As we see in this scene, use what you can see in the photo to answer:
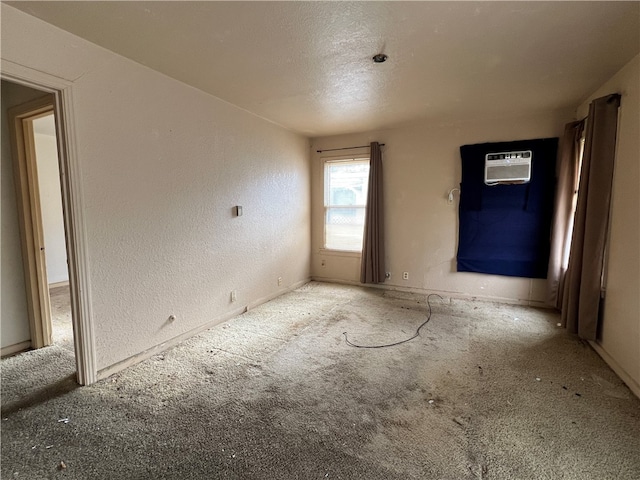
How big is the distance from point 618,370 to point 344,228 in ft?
11.5

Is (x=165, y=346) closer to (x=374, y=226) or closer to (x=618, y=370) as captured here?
(x=374, y=226)

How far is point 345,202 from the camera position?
4.98 metres

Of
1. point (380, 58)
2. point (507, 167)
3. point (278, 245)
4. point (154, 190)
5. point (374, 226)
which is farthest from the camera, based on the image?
point (374, 226)

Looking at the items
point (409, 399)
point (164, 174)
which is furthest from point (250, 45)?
point (409, 399)

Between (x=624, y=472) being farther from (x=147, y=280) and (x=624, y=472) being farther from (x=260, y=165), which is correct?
(x=260, y=165)

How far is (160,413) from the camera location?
1907 mm

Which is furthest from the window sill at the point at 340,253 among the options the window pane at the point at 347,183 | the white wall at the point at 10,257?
the white wall at the point at 10,257

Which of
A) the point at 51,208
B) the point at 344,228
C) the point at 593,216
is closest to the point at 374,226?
the point at 344,228

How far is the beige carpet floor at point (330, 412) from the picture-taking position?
1526mm

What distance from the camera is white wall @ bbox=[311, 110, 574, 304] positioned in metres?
4.00

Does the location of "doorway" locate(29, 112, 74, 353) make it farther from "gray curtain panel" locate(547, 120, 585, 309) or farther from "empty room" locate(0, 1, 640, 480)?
"gray curtain panel" locate(547, 120, 585, 309)

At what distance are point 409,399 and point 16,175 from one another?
3615mm

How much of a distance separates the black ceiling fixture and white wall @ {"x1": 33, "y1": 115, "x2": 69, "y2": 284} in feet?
17.3

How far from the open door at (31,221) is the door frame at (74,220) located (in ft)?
2.25
